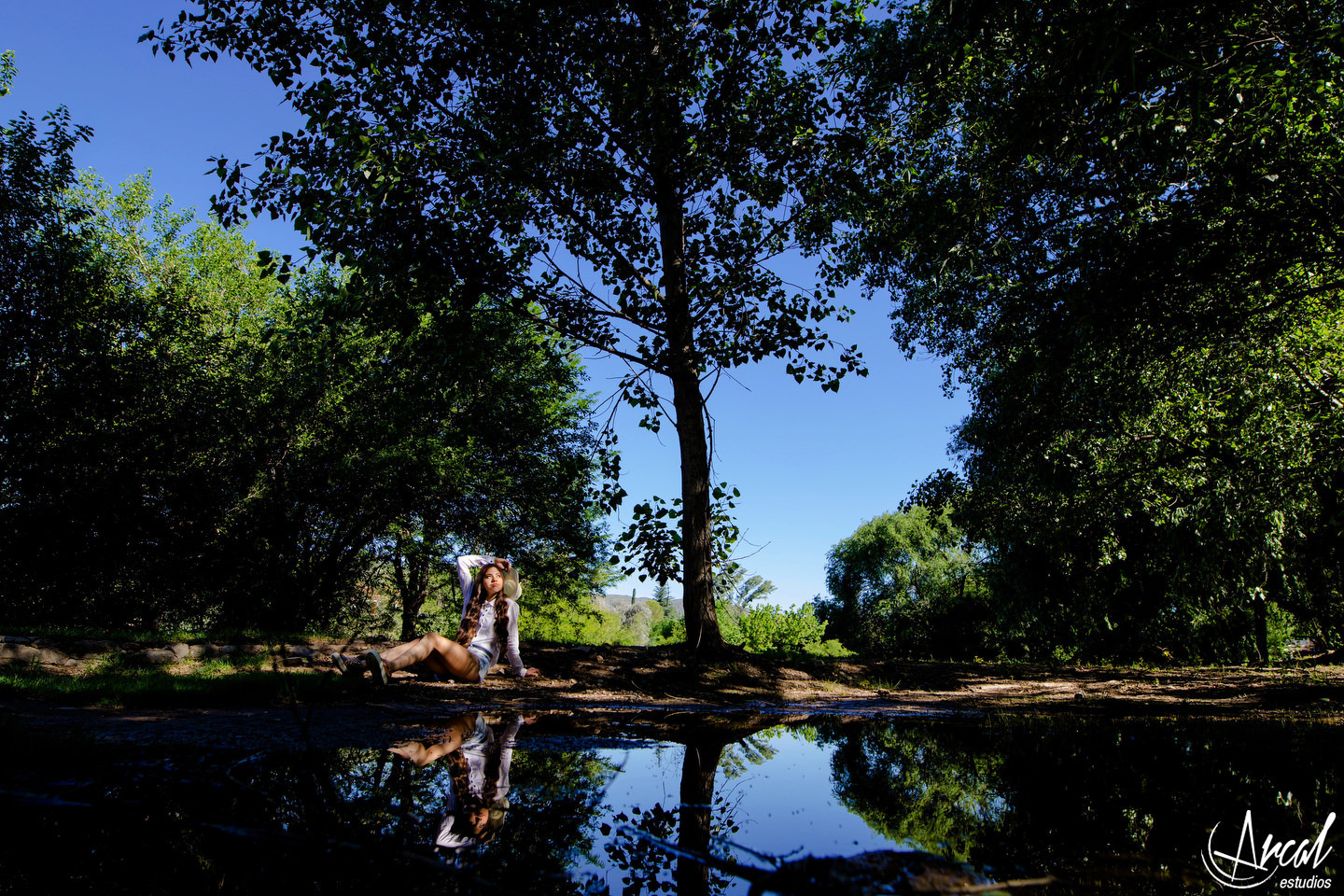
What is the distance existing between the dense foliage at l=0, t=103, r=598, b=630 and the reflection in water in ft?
45.4

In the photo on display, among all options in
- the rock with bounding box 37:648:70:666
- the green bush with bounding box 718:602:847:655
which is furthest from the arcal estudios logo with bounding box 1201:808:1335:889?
the green bush with bounding box 718:602:847:655

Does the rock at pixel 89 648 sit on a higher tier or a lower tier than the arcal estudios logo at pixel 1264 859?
lower

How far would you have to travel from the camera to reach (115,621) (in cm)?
1714

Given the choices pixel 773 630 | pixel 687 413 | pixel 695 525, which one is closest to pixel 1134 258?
pixel 687 413

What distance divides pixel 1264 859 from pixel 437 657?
17.5 feet

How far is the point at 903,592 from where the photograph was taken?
172 feet

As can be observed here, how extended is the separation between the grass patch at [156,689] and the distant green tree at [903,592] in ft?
117

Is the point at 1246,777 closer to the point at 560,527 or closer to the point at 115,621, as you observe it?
the point at 560,527

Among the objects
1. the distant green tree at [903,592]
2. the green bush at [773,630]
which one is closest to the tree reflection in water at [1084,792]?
the green bush at [773,630]

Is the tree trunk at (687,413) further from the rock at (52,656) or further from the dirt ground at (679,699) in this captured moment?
the rock at (52,656)

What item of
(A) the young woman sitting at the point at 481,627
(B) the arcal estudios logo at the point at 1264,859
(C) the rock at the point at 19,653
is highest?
(A) the young woman sitting at the point at 481,627

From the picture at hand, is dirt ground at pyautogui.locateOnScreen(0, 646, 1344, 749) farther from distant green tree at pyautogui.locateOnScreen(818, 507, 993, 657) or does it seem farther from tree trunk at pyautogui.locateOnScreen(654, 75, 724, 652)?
distant green tree at pyautogui.locateOnScreen(818, 507, 993, 657)

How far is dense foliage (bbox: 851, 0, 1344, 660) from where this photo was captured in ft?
18.0

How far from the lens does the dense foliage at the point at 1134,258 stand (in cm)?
550
